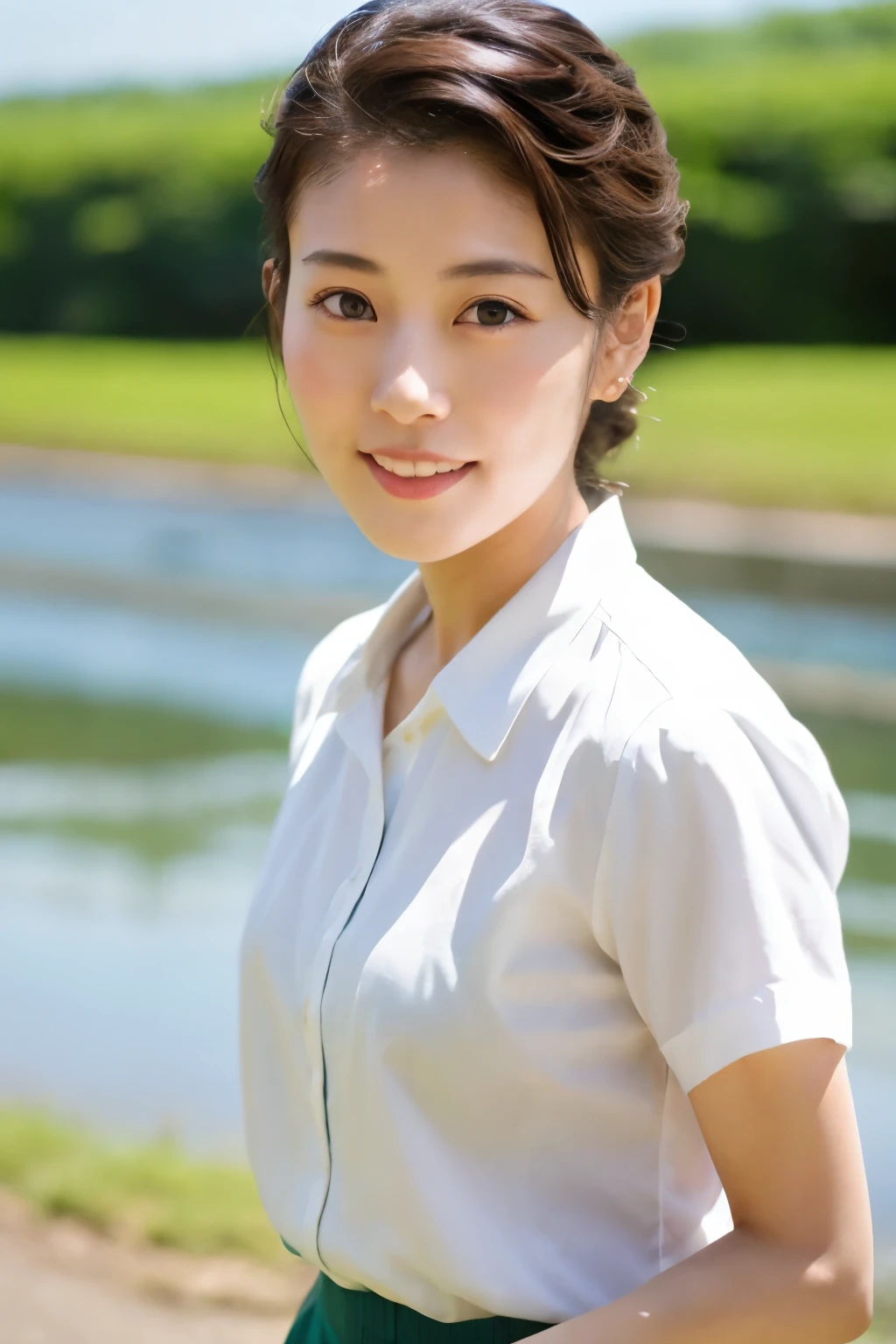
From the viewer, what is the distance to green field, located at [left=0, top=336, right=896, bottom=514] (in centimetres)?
902

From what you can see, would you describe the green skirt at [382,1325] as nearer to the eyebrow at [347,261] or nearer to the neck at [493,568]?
the neck at [493,568]

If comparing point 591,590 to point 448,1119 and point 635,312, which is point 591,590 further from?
point 448,1119

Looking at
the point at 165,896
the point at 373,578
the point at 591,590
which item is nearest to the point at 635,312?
the point at 591,590

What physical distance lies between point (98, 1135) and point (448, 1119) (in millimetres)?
1743

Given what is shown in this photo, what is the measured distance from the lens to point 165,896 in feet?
12.5

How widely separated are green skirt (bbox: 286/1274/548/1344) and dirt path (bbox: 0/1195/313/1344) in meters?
0.96

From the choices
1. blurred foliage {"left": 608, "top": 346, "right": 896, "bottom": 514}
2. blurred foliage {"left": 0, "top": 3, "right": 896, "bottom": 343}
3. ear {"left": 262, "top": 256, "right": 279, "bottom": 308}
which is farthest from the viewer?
blurred foliage {"left": 0, "top": 3, "right": 896, "bottom": 343}

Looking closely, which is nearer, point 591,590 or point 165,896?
point 591,590

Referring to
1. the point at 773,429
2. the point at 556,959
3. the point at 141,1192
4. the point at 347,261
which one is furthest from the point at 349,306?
the point at 773,429

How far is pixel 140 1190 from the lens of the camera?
2.29 metres

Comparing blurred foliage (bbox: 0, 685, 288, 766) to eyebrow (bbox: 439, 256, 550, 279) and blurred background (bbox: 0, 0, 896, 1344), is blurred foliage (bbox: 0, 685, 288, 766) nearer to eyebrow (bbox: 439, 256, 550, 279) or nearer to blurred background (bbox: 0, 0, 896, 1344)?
blurred background (bbox: 0, 0, 896, 1344)

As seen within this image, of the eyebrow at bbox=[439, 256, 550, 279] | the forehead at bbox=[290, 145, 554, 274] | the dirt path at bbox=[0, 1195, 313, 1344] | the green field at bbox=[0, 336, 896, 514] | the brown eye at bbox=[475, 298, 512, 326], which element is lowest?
the green field at bbox=[0, 336, 896, 514]

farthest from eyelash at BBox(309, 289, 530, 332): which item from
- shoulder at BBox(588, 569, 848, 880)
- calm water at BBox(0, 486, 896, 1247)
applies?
calm water at BBox(0, 486, 896, 1247)

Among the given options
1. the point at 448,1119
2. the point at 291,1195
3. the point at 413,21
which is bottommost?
the point at 291,1195
